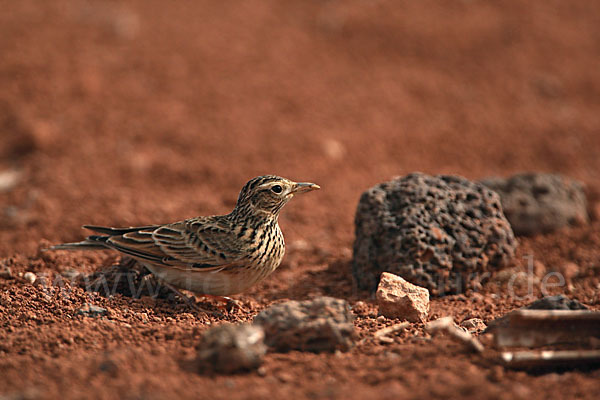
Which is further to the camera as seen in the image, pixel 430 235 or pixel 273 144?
pixel 273 144

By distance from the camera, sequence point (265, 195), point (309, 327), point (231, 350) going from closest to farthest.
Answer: point (231, 350) → point (309, 327) → point (265, 195)

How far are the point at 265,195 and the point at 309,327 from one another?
5.56 feet

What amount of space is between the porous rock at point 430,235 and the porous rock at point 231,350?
229 cm

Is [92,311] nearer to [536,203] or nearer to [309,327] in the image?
[309,327]

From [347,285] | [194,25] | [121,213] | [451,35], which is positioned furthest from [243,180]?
[451,35]

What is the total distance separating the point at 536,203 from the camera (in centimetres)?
764

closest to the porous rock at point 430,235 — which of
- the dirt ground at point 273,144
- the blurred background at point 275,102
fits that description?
the dirt ground at point 273,144

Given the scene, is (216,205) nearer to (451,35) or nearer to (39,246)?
(39,246)

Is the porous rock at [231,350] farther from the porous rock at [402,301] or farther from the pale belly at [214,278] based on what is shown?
the porous rock at [402,301]

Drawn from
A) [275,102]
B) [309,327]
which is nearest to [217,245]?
[309,327]

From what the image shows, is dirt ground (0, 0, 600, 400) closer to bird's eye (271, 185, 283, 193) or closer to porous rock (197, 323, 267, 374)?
porous rock (197, 323, 267, 374)

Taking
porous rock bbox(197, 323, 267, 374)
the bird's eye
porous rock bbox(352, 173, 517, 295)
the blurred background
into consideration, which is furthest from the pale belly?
the blurred background

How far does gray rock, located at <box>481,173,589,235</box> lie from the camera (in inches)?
297

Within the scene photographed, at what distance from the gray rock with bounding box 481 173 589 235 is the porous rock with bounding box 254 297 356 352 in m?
3.85
